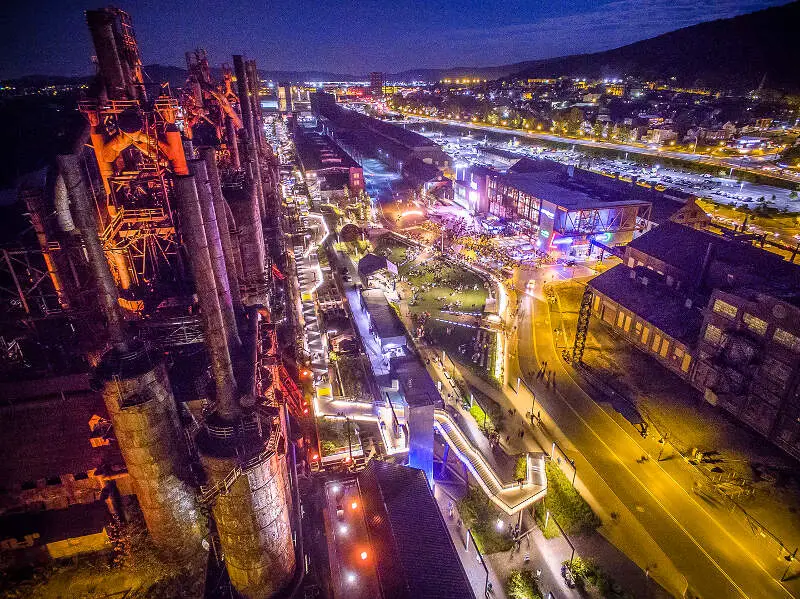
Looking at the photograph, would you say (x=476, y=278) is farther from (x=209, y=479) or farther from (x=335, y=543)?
(x=209, y=479)

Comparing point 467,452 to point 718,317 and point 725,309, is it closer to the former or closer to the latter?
point 718,317

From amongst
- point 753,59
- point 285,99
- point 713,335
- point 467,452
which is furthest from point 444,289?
point 753,59

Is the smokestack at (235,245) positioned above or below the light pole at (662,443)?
above

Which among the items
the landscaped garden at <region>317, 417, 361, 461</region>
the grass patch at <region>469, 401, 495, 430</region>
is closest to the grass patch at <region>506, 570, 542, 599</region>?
the grass patch at <region>469, 401, 495, 430</region>

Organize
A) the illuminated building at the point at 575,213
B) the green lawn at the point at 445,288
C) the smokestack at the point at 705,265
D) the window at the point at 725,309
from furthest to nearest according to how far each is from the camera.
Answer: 1. the illuminated building at the point at 575,213
2. the green lawn at the point at 445,288
3. the smokestack at the point at 705,265
4. the window at the point at 725,309

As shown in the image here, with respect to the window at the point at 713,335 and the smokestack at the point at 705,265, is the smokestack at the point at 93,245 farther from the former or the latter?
the smokestack at the point at 705,265

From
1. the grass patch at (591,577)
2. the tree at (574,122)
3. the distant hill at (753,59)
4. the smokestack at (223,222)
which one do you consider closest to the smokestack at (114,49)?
the smokestack at (223,222)
